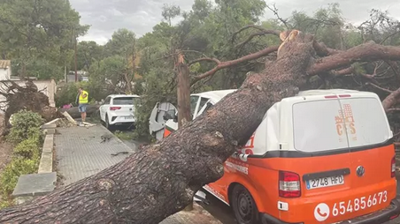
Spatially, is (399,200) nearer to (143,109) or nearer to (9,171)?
Result: (9,171)

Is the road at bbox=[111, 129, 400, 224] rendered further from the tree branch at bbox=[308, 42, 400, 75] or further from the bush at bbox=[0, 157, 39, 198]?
the bush at bbox=[0, 157, 39, 198]

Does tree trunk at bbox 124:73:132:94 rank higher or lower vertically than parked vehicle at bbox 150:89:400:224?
higher

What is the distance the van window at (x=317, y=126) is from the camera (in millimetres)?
3551

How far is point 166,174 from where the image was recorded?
3.36m

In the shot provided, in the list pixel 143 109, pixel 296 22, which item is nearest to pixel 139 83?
pixel 143 109

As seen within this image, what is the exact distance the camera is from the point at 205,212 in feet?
16.3

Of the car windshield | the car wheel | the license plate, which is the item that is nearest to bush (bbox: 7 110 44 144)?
the car windshield

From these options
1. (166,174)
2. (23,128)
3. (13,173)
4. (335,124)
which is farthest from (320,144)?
(23,128)

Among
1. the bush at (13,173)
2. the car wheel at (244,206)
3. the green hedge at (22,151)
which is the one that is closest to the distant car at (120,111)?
the green hedge at (22,151)

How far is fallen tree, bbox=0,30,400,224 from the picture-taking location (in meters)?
2.79

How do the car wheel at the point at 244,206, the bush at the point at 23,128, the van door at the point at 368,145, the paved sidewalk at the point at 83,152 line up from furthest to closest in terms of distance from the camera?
the bush at the point at 23,128 < the paved sidewalk at the point at 83,152 < the car wheel at the point at 244,206 < the van door at the point at 368,145

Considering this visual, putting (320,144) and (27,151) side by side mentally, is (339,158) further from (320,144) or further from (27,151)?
(27,151)

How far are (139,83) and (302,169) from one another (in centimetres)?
1545

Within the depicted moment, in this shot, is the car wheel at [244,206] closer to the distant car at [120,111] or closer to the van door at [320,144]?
the van door at [320,144]
